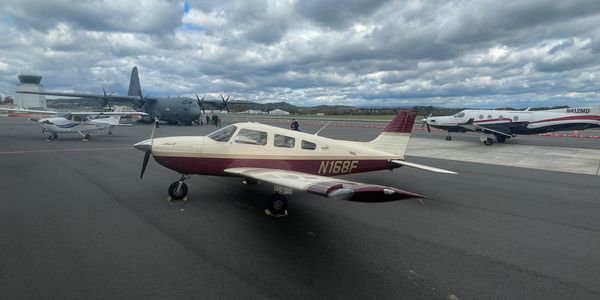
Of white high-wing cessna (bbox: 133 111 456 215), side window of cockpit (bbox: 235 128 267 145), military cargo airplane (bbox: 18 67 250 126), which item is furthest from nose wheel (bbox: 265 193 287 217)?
military cargo airplane (bbox: 18 67 250 126)

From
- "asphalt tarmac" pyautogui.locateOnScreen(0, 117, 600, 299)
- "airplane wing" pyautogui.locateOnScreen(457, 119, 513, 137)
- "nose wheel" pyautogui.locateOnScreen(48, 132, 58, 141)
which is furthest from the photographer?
"airplane wing" pyautogui.locateOnScreen(457, 119, 513, 137)

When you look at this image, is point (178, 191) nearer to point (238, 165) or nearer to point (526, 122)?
point (238, 165)

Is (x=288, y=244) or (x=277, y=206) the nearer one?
(x=288, y=244)

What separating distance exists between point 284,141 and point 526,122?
886 inches

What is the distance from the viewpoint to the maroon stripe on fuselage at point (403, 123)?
373 inches

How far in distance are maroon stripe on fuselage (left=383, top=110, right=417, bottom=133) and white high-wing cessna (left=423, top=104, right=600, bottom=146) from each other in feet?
51.9

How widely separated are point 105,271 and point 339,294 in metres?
3.14

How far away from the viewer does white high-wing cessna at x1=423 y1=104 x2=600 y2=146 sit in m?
21.5

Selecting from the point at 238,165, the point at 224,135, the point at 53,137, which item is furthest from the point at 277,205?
the point at 53,137

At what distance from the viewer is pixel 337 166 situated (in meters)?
8.23

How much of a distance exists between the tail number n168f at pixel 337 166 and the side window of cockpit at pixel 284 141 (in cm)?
96

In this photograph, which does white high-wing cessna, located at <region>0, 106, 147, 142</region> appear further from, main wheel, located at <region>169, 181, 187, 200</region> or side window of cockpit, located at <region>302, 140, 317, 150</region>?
side window of cockpit, located at <region>302, 140, 317, 150</region>

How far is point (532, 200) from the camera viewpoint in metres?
8.28

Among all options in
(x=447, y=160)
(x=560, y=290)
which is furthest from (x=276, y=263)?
(x=447, y=160)
